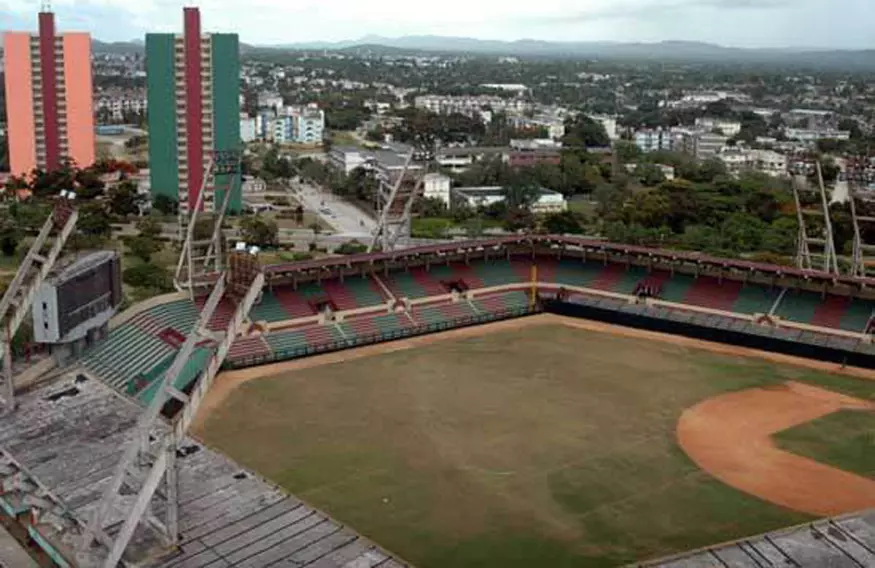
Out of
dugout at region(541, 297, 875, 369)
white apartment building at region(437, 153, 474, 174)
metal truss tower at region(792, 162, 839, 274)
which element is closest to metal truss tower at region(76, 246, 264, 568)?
dugout at region(541, 297, 875, 369)

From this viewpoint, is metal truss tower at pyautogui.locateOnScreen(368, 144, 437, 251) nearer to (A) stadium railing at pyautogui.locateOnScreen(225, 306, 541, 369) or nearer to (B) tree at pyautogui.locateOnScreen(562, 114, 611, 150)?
(A) stadium railing at pyautogui.locateOnScreen(225, 306, 541, 369)

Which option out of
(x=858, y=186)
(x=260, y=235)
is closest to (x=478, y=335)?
(x=858, y=186)

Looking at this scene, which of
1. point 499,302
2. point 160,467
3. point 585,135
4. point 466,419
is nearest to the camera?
point 160,467

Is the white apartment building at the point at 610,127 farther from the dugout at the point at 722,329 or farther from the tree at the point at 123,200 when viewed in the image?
the dugout at the point at 722,329

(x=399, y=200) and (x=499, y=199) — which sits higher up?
(x=399, y=200)

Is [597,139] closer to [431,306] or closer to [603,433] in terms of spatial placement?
[431,306]

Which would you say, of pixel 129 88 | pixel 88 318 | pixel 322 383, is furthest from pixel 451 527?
pixel 129 88

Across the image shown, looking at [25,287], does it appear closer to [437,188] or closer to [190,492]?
[190,492]

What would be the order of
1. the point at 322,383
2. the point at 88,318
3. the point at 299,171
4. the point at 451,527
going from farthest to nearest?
the point at 299,171 → the point at 322,383 → the point at 88,318 → the point at 451,527
